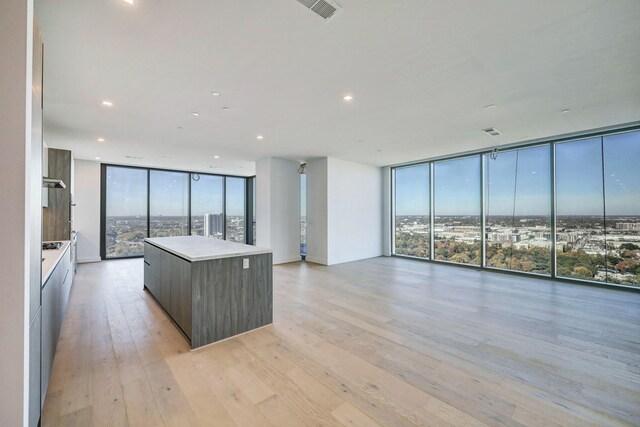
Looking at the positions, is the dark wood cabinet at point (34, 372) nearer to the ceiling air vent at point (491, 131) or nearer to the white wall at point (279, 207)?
the white wall at point (279, 207)

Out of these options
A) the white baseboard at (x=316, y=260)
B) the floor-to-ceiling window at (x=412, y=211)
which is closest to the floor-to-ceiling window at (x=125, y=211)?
the white baseboard at (x=316, y=260)

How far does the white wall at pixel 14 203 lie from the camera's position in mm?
1154

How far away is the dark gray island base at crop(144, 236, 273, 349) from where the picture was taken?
2691mm

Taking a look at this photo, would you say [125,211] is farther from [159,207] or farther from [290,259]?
[290,259]

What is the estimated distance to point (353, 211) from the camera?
24.8 ft

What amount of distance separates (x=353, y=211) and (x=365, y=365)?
543 centimetres

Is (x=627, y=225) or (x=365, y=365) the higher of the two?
(x=627, y=225)

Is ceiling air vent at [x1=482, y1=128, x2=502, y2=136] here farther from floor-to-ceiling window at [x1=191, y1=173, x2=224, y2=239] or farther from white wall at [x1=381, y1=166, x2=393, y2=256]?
floor-to-ceiling window at [x1=191, y1=173, x2=224, y2=239]

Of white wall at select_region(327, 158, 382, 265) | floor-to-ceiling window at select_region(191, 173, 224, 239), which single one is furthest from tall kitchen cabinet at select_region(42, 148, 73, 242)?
white wall at select_region(327, 158, 382, 265)

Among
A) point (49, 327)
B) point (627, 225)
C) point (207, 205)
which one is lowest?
point (49, 327)

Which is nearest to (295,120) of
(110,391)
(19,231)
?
(19,231)

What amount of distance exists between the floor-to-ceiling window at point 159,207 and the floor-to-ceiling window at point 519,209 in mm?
8165

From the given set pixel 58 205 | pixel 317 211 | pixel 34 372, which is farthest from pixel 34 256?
pixel 317 211

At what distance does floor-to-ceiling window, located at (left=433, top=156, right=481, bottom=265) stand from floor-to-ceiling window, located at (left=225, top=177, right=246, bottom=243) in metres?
6.86
